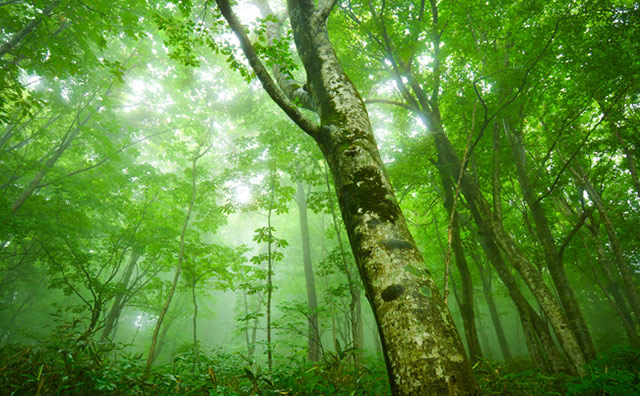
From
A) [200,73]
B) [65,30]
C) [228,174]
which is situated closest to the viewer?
[65,30]

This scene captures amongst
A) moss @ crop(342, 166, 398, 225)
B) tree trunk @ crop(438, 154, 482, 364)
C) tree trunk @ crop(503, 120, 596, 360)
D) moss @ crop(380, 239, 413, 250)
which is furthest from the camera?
tree trunk @ crop(438, 154, 482, 364)

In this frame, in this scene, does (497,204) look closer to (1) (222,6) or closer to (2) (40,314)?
(1) (222,6)

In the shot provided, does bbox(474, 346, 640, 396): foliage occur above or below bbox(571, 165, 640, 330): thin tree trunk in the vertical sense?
below

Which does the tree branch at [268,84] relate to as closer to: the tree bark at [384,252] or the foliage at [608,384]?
the tree bark at [384,252]

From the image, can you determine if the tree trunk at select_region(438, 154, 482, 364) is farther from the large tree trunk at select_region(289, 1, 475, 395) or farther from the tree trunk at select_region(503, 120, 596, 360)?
the large tree trunk at select_region(289, 1, 475, 395)

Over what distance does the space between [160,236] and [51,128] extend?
8628 millimetres

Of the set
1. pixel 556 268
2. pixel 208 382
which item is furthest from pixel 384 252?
pixel 556 268

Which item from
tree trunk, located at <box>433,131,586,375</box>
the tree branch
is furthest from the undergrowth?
the tree branch

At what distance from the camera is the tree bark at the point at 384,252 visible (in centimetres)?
117

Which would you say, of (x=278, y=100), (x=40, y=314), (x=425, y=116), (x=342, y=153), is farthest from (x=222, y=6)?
(x=40, y=314)

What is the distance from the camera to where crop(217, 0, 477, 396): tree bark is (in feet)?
3.83

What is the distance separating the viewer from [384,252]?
153 centimetres

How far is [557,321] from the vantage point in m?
4.54

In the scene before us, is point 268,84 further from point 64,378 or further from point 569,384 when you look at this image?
point 569,384
